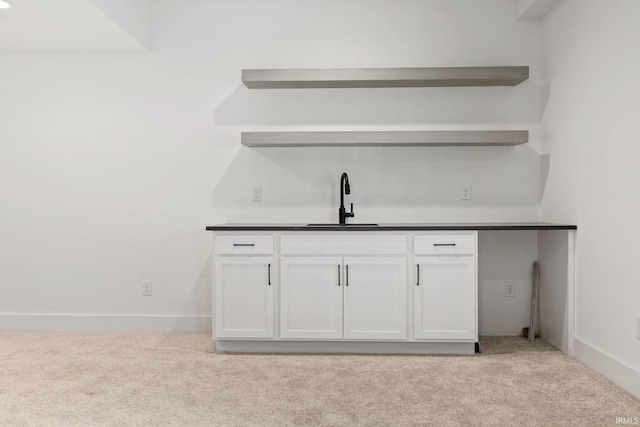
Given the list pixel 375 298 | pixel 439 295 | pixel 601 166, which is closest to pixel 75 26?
pixel 375 298

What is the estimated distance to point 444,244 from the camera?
3322 mm

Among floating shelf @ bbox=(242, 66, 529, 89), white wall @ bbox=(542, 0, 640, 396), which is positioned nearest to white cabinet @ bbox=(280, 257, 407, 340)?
white wall @ bbox=(542, 0, 640, 396)

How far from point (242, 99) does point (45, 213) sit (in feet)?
5.73

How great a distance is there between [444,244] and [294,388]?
1291 mm

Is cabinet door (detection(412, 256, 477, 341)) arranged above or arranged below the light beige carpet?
above

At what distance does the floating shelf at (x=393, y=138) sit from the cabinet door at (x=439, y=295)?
2.74ft

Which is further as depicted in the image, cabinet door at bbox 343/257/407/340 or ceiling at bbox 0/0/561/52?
cabinet door at bbox 343/257/407/340

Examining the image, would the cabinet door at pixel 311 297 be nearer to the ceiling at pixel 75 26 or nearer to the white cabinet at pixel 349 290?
the white cabinet at pixel 349 290

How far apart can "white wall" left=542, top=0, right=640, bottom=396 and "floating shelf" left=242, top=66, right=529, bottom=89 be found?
14.3 inches

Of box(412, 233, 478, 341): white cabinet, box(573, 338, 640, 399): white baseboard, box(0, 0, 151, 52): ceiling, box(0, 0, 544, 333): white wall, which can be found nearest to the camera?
box(573, 338, 640, 399): white baseboard

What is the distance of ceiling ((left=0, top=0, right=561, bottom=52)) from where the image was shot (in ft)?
10.3

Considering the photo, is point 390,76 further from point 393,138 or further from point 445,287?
point 445,287

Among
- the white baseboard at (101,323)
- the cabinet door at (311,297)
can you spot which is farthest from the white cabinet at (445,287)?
the white baseboard at (101,323)

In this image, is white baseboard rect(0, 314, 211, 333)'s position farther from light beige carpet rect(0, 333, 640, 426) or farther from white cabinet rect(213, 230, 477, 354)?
white cabinet rect(213, 230, 477, 354)
